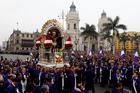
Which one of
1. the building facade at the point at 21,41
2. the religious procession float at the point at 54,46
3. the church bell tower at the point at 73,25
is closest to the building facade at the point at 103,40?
the church bell tower at the point at 73,25

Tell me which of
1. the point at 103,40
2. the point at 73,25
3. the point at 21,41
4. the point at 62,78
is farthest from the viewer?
the point at 21,41

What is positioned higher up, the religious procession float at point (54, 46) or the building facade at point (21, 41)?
the building facade at point (21, 41)

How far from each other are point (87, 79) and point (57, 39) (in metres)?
10.2

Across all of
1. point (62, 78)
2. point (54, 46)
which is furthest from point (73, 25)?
point (62, 78)

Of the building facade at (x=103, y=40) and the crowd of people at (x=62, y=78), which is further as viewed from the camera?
the building facade at (x=103, y=40)

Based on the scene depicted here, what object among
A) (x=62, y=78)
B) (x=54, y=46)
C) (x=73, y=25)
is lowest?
(x=62, y=78)

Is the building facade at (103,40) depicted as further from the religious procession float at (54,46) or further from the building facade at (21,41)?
the religious procession float at (54,46)

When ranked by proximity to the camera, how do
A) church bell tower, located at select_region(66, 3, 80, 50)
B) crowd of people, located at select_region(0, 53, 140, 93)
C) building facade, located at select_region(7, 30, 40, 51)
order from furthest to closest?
building facade, located at select_region(7, 30, 40, 51) < church bell tower, located at select_region(66, 3, 80, 50) < crowd of people, located at select_region(0, 53, 140, 93)

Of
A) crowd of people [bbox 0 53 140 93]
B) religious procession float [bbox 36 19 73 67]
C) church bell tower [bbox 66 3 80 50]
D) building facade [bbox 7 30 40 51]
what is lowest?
crowd of people [bbox 0 53 140 93]

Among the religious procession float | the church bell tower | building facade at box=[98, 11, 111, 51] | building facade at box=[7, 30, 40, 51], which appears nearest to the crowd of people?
the religious procession float

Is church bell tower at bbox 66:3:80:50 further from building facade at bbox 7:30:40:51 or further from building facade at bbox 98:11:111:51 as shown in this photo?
building facade at bbox 7:30:40:51

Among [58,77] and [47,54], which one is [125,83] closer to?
[58,77]

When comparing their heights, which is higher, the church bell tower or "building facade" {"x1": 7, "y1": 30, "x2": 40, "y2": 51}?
the church bell tower

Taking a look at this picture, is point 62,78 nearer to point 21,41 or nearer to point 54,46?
point 54,46
